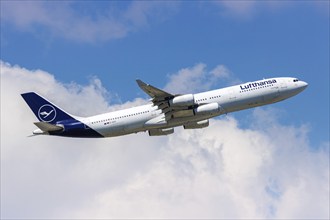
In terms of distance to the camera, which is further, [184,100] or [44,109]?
[44,109]

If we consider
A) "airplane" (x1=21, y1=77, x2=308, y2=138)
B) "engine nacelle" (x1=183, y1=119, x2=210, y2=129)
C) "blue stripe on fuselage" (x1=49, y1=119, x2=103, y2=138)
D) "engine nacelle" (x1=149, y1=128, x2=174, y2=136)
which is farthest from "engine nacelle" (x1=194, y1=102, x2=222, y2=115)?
"blue stripe on fuselage" (x1=49, y1=119, x2=103, y2=138)

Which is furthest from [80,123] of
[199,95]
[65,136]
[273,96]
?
[273,96]

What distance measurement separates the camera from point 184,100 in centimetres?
10062

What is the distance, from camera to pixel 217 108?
101 m

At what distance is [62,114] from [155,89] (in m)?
17.5

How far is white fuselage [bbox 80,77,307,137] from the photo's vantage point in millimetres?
102312

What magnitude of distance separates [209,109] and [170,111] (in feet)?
20.0

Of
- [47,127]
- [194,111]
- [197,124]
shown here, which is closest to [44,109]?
[47,127]

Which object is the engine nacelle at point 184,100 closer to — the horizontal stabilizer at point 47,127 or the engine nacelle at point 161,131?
the engine nacelle at point 161,131

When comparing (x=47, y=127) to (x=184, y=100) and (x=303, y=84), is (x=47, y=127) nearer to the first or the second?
(x=184, y=100)

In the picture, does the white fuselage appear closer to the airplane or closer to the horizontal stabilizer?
the airplane

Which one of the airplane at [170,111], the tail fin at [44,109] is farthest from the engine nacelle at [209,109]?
the tail fin at [44,109]

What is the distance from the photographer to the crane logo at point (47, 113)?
109 meters

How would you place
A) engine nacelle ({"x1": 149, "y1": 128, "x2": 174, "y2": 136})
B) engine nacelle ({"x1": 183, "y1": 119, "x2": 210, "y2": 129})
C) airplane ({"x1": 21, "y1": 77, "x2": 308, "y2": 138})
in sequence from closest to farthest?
1. airplane ({"x1": 21, "y1": 77, "x2": 308, "y2": 138})
2. engine nacelle ({"x1": 149, "y1": 128, "x2": 174, "y2": 136})
3. engine nacelle ({"x1": 183, "y1": 119, "x2": 210, "y2": 129})
